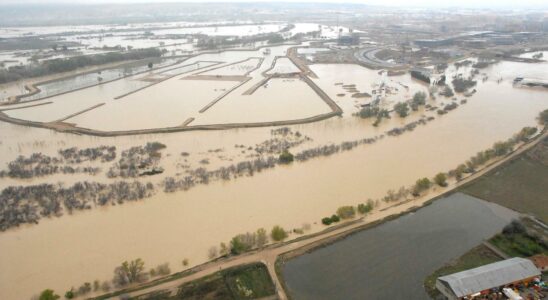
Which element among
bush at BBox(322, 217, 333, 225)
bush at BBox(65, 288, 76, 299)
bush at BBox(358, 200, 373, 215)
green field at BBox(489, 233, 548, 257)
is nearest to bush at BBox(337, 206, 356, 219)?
bush at BBox(358, 200, 373, 215)

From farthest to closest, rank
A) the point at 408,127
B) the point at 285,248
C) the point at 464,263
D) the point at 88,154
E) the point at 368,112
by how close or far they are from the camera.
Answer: the point at 368,112 < the point at 408,127 < the point at 88,154 < the point at 285,248 < the point at 464,263

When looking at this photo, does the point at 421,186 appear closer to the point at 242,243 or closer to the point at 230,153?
the point at 242,243

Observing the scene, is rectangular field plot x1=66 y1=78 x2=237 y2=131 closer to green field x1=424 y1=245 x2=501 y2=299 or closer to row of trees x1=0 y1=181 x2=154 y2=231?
row of trees x1=0 y1=181 x2=154 y2=231

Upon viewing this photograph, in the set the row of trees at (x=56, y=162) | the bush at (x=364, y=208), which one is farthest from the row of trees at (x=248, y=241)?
the row of trees at (x=56, y=162)

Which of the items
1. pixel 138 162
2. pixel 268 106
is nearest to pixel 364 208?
pixel 138 162

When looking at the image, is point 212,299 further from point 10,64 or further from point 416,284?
point 10,64

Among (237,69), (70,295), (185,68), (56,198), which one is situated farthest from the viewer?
(185,68)

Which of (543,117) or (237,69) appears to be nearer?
(543,117)
